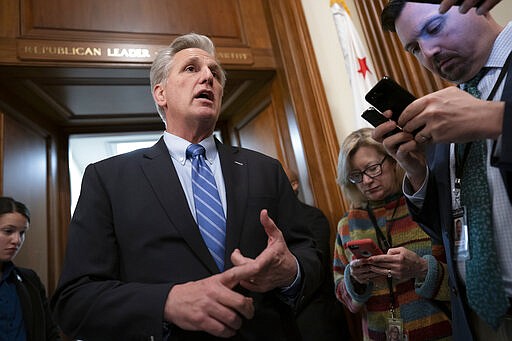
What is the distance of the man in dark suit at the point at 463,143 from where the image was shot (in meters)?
0.88

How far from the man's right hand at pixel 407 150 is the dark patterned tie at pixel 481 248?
140 mm

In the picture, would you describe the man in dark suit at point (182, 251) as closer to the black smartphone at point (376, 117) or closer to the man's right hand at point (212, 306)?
the man's right hand at point (212, 306)

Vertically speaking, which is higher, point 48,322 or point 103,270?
point 103,270

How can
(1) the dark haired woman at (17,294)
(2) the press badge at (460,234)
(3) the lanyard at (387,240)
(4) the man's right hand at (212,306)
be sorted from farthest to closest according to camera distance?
(1) the dark haired woman at (17,294), (3) the lanyard at (387,240), (2) the press badge at (460,234), (4) the man's right hand at (212,306)

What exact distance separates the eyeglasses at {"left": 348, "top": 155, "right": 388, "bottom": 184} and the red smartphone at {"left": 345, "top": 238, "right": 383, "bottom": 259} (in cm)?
50

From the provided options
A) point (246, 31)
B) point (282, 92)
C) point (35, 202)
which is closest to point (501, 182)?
point (282, 92)

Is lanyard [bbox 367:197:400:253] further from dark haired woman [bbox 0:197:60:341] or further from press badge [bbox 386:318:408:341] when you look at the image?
dark haired woman [bbox 0:197:60:341]

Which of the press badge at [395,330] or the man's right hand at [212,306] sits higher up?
the man's right hand at [212,306]

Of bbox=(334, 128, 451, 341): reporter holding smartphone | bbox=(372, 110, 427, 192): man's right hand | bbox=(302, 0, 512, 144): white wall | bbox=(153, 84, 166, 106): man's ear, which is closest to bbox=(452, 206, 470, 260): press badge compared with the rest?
bbox=(372, 110, 427, 192): man's right hand

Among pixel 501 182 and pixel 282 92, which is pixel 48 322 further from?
pixel 501 182

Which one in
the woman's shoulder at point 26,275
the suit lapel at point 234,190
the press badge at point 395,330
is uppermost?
the suit lapel at point 234,190

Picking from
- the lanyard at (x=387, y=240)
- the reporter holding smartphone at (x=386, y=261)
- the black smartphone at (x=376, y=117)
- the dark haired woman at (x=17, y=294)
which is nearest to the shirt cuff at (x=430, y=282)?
the reporter holding smartphone at (x=386, y=261)

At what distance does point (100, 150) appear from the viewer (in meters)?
4.85

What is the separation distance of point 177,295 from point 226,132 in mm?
2996
